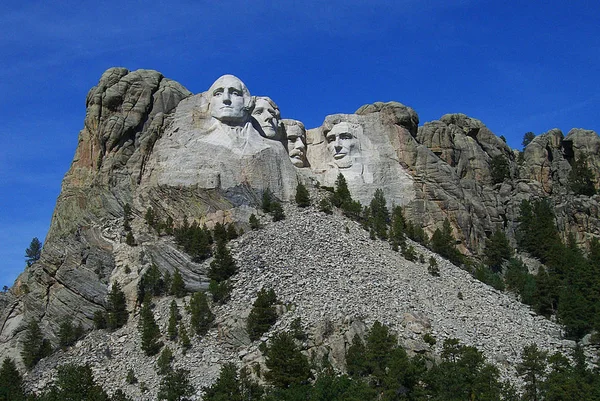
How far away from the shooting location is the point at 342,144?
7975 centimetres

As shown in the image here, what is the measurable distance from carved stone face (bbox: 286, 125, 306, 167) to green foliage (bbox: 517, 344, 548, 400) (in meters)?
24.9

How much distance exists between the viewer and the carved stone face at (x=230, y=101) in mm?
75000

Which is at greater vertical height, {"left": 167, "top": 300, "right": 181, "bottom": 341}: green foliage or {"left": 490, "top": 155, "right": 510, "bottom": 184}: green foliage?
{"left": 490, "top": 155, "right": 510, "bottom": 184}: green foliage

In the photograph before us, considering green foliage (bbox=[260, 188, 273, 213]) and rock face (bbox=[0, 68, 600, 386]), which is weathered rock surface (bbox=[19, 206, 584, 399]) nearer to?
rock face (bbox=[0, 68, 600, 386])

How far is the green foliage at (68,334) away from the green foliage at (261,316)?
9.67 metres

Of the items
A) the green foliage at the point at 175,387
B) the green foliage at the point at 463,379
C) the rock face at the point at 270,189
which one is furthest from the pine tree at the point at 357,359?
the green foliage at the point at 175,387

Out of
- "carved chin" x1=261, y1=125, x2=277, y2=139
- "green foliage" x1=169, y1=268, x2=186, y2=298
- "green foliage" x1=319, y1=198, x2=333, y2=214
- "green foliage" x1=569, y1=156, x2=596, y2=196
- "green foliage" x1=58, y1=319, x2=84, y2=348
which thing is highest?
"carved chin" x1=261, y1=125, x2=277, y2=139

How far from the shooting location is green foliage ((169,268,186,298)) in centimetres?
6544

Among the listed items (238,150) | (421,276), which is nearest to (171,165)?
(238,150)

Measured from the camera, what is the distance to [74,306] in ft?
218

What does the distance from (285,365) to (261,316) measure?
455 cm

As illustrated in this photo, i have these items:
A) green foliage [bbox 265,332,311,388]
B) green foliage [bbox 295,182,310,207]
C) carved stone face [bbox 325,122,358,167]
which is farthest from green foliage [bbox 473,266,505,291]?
green foliage [bbox 265,332,311,388]

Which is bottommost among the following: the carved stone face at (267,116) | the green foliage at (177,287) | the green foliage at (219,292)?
the green foliage at (219,292)

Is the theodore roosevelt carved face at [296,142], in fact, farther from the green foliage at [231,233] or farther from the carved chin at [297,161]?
the green foliage at [231,233]
